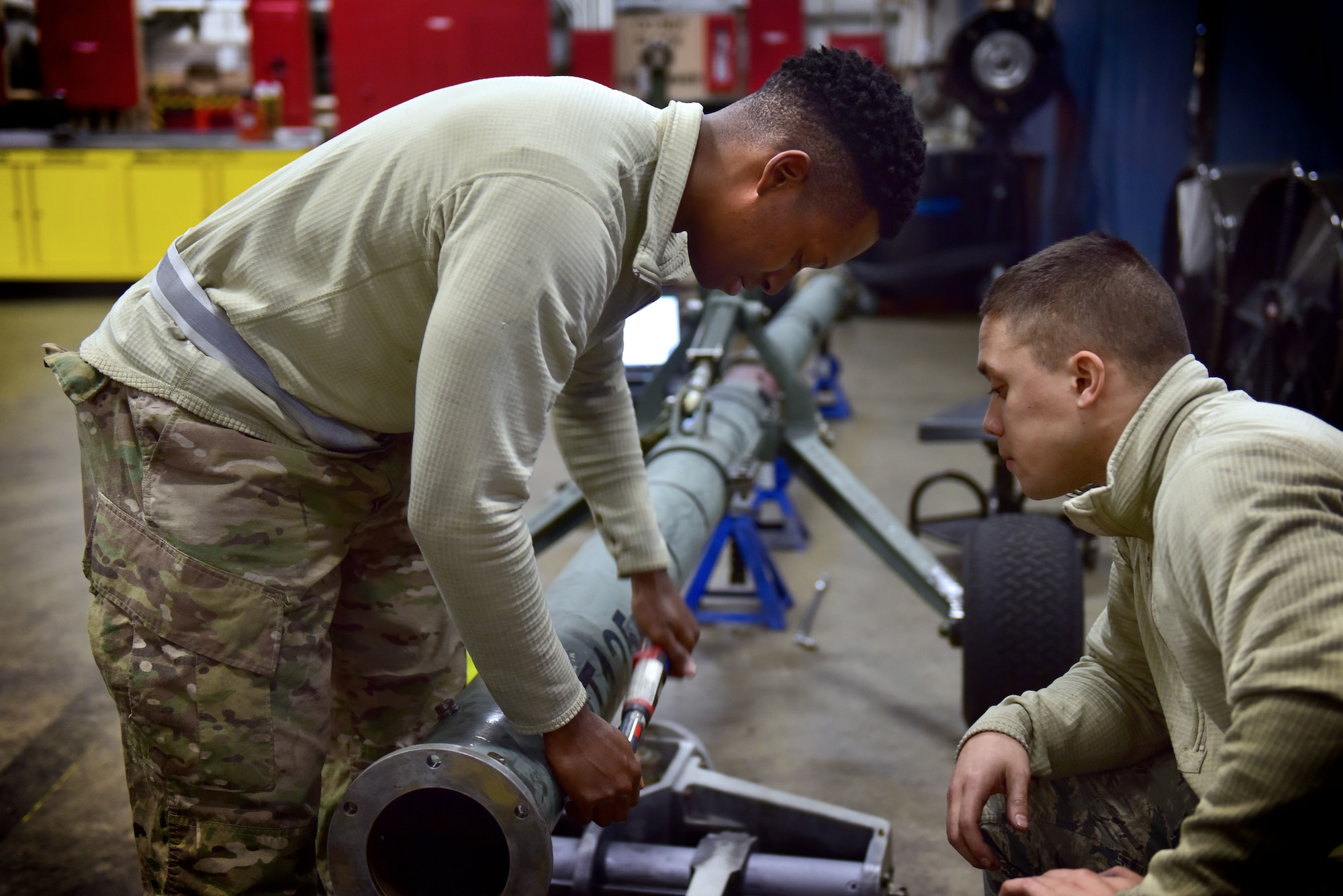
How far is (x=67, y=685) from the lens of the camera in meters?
2.63

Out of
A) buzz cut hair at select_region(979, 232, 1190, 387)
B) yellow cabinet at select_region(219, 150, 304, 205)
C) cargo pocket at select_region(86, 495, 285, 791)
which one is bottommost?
cargo pocket at select_region(86, 495, 285, 791)

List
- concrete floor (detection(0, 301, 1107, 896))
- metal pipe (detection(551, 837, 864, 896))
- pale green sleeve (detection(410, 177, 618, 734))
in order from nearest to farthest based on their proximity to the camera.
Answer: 1. pale green sleeve (detection(410, 177, 618, 734))
2. metal pipe (detection(551, 837, 864, 896))
3. concrete floor (detection(0, 301, 1107, 896))

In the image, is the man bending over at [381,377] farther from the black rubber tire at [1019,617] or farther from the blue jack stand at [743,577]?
the blue jack stand at [743,577]

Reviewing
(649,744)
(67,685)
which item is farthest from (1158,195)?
(67,685)

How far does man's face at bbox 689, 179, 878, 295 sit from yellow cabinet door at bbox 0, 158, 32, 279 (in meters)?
8.32

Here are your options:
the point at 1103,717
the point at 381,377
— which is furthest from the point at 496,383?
the point at 1103,717

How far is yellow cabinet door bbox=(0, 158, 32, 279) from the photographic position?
7.89m

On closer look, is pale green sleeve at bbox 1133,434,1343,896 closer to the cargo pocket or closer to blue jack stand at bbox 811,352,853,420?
the cargo pocket

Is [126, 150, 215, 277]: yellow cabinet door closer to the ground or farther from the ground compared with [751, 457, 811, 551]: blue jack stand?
farther from the ground

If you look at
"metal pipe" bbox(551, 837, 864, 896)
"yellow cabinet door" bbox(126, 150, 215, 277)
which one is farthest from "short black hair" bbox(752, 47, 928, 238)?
"yellow cabinet door" bbox(126, 150, 215, 277)

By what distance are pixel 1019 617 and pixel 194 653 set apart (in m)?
1.47

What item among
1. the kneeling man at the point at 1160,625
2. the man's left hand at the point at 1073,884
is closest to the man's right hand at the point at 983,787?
the kneeling man at the point at 1160,625

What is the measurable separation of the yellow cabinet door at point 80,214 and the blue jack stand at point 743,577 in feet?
21.5

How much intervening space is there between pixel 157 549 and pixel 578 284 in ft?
1.88
